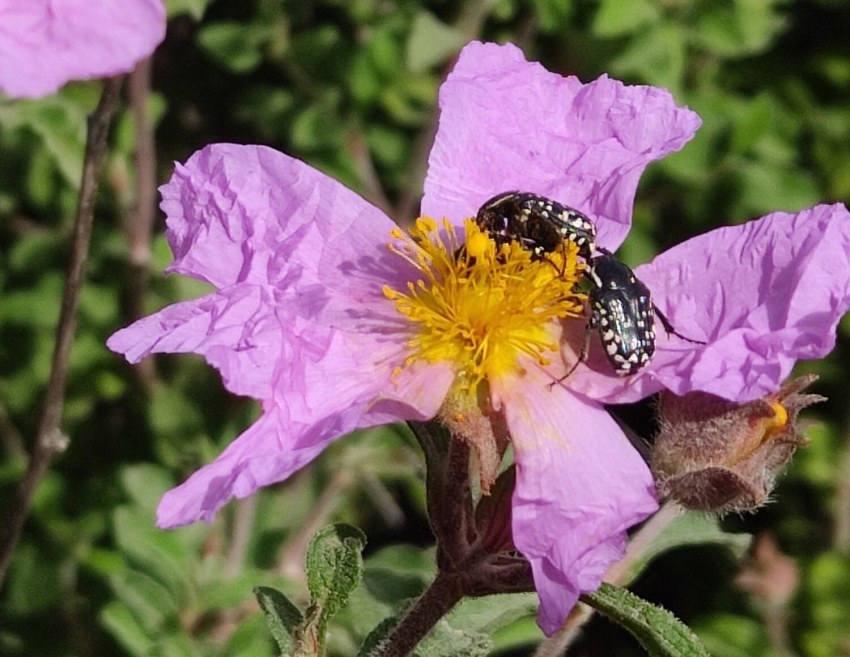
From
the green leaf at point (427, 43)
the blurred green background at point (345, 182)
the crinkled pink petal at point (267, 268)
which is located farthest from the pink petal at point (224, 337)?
the green leaf at point (427, 43)

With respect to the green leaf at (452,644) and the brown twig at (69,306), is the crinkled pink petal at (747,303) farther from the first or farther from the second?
the brown twig at (69,306)

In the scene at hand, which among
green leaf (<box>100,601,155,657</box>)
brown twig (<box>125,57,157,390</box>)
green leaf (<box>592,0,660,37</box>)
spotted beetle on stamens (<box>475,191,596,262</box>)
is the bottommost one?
green leaf (<box>100,601,155,657</box>)

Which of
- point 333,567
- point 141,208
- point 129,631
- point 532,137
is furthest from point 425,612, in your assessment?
point 141,208

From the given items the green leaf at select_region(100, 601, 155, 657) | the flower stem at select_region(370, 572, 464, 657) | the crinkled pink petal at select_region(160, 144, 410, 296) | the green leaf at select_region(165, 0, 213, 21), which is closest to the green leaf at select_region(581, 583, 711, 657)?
the flower stem at select_region(370, 572, 464, 657)

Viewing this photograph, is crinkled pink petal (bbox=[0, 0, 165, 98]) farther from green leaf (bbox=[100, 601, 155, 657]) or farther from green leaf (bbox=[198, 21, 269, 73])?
green leaf (bbox=[198, 21, 269, 73])

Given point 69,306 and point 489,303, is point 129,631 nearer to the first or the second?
point 69,306

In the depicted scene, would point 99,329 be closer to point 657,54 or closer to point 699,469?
point 657,54
